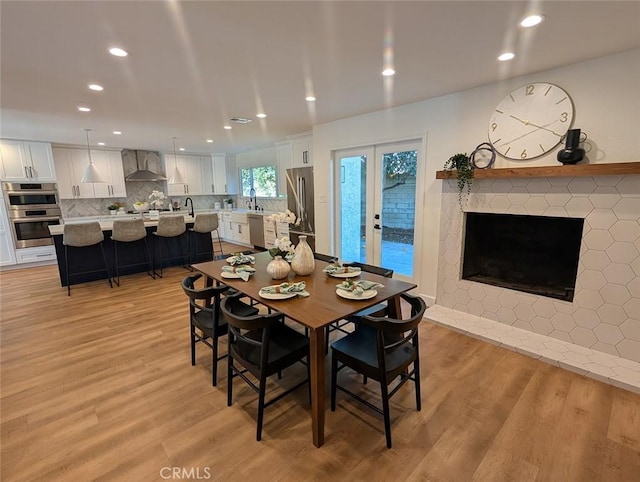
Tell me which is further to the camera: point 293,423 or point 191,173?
point 191,173

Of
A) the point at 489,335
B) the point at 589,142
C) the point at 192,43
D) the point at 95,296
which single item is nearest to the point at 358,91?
the point at 192,43

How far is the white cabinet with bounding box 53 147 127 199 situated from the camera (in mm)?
6141

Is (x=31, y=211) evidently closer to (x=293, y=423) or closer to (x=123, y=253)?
(x=123, y=253)

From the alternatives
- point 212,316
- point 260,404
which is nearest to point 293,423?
point 260,404

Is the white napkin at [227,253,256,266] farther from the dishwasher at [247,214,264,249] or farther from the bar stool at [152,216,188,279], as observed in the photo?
the dishwasher at [247,214,264,249]

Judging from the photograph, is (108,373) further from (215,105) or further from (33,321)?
(215,105)

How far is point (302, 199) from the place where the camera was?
5383 mm

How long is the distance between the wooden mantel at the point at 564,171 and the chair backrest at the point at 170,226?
447 centimetres

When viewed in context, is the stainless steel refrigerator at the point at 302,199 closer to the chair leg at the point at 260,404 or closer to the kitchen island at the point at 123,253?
the kitchen island at the point at 123,253

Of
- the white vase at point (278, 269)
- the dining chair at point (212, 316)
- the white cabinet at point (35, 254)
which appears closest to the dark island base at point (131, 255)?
the white cabinet at point (35, 254)

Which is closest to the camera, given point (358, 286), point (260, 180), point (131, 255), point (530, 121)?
point (358, 286)

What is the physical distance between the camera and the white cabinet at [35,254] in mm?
5736

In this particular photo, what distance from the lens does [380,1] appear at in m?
1.63

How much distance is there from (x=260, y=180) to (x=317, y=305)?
6.33 m
